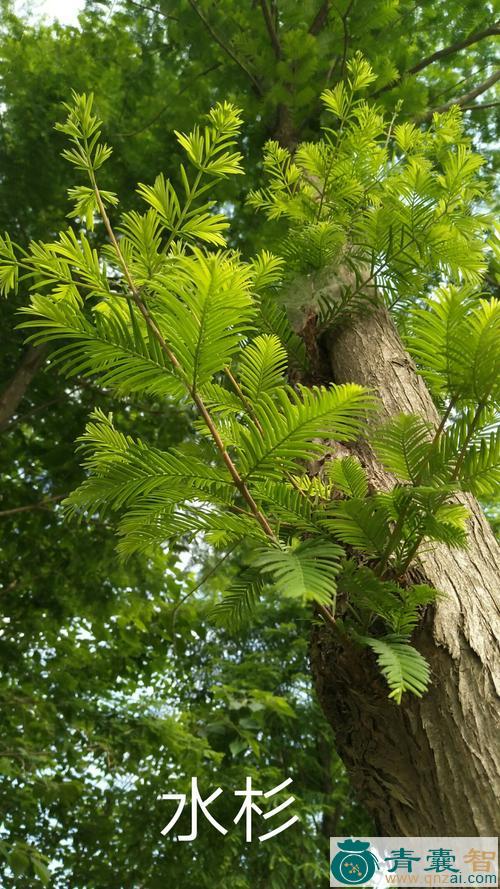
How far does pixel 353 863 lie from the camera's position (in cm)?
120

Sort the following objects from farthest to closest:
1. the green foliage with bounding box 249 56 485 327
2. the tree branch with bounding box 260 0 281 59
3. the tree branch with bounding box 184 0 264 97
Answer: the tree branch with bounding box 184 0 264 97 < the tree branch with bounding box 260 0 281 59 < the green foliage with bounding box 249 56 485 327

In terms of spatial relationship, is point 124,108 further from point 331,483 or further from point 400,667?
point 400,667

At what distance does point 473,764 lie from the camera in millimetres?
1051

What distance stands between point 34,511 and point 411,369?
336 cm

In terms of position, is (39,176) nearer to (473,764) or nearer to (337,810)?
(473,764)

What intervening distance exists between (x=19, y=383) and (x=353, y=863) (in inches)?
136

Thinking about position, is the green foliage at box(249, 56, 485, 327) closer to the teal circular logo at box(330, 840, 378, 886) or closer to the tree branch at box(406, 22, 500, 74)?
the teal circular logo at box(330, 840, 378, 886)

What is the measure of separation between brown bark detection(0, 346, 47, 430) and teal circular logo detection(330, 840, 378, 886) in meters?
3.29

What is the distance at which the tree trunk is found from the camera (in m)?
1.05

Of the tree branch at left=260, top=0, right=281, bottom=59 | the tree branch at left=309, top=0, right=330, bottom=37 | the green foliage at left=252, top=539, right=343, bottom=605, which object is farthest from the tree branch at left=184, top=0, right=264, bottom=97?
the green foliage at left=252, top=539, right=343, bottom=605

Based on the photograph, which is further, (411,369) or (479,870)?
(411,369)

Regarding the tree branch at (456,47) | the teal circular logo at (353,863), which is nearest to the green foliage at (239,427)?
the teal circular logo at (353,863)

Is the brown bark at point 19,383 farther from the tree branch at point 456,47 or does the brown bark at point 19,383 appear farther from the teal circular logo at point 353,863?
the teal circular logo at point 353,863

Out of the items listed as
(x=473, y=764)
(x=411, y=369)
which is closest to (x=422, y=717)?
(x=473, y=764)
